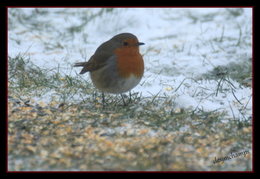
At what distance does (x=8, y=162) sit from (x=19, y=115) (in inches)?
36.2

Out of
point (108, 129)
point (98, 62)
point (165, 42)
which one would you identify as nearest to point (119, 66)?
point (98, 62)

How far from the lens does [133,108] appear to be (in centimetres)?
492

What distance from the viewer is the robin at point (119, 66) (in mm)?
4855

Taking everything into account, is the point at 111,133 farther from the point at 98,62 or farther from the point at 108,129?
the point at 98,62

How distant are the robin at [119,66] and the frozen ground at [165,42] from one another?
1.83 feet

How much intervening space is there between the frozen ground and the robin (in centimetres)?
56

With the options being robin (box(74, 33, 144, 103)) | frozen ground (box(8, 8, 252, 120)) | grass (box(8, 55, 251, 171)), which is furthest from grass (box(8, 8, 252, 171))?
robin (box(74, 33, 144, 103))

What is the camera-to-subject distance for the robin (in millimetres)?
4855

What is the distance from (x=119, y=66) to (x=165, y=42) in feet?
8.73

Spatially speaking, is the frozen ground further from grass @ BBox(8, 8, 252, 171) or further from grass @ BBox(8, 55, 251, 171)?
grass @ BBox(8, 55, 251, 171)

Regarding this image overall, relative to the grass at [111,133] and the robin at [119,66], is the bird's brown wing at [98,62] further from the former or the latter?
the grass at [111,133]

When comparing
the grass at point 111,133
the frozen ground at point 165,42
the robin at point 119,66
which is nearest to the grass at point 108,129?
the grass at point 111,133

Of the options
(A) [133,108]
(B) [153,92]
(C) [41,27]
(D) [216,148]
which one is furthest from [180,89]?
(C) [41,27]
